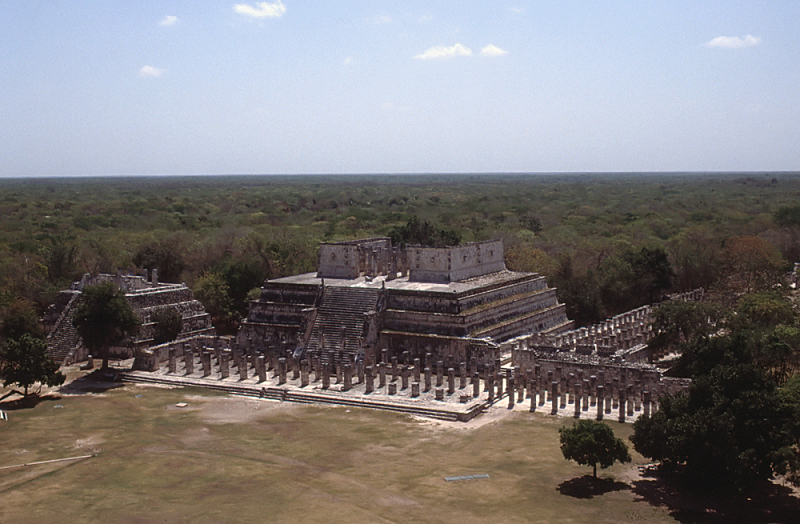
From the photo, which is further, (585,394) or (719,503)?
(585,394)

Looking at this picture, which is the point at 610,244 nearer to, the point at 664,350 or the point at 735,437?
the point at 664,350

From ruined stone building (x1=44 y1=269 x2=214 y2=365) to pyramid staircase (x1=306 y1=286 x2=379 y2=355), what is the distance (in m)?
7.62

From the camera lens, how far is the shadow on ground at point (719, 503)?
59.4ft

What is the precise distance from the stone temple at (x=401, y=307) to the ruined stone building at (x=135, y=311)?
4.24 metres

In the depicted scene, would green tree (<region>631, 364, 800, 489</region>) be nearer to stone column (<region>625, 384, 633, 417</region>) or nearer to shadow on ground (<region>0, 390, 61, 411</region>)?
stone column (<region>625, 384, 633, 417</region>)

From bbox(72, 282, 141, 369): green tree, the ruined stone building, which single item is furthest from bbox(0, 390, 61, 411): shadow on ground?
the ruined stone building

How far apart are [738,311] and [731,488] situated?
58.7ft

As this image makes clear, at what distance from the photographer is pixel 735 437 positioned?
19453 mm

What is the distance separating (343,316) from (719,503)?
1908 cm

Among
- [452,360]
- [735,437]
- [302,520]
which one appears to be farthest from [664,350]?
[302,520]

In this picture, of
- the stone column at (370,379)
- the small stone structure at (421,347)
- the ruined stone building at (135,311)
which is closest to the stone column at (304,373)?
the small stone structure at (421,347)

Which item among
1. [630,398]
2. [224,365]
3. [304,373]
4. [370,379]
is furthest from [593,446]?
[224,365]

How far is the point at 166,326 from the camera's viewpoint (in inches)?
1470

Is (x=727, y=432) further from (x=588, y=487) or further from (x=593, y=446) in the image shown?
(x=588, y=487)
